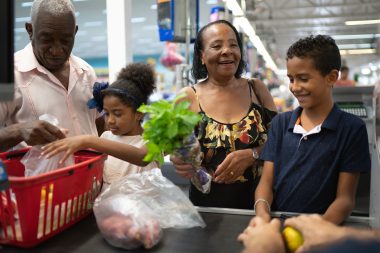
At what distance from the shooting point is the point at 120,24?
3.81 meters

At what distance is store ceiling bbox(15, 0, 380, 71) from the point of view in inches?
434

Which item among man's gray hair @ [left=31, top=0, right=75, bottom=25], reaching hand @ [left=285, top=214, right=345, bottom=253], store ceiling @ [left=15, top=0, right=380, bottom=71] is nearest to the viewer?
reaching hand @ [left=285, top=214, right=345, bottom=253]

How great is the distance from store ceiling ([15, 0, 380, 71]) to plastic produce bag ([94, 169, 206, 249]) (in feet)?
26.8

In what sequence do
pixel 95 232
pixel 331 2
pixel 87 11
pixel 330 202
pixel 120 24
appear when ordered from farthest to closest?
pixel 331 2 → pixel 87 11 → pixel 120 24 → pixel 330 202 → pixel 95 232

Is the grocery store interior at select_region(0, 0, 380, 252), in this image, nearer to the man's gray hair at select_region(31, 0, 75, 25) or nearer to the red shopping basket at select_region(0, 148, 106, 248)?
the red shopping basket at select_region(0, 148, 106, 248)

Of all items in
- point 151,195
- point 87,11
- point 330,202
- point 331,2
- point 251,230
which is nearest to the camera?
point 251,230

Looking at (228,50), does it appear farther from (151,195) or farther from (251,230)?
(251,230)

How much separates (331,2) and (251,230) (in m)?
13.0

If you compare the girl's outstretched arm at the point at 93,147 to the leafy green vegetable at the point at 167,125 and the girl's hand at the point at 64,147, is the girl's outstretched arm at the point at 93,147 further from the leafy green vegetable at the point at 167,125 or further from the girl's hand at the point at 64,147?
the leafy green vegetable at the point at 167,125

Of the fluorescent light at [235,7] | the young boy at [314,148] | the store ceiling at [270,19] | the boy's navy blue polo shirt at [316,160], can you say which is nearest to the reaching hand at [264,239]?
the young boy at [314,148]

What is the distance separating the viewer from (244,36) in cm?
581

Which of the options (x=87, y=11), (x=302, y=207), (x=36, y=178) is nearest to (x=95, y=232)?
(x=36, y=178)

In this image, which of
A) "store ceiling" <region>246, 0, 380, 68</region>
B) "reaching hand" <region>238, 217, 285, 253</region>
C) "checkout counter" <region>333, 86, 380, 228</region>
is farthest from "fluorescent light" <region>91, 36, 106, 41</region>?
"reaching hand" <region>238, 217, 285, 253</region>

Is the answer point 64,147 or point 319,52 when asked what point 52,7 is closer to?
point 64,147
